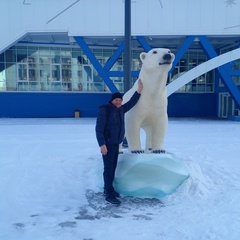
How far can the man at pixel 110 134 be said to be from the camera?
405 cm

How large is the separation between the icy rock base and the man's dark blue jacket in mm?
603

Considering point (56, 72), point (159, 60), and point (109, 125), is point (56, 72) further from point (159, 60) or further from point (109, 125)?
point (109, 125)

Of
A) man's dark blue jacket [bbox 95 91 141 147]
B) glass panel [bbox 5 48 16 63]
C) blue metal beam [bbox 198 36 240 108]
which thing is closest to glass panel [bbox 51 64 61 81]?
glass panel [bbox 5 48 16 63]

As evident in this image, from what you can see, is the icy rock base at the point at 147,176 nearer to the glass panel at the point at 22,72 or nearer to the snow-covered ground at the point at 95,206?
the snow-covered ground at the point at 95,206

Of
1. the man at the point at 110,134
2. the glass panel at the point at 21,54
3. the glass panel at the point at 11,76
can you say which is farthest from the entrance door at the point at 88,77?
the man at the point at 110,134

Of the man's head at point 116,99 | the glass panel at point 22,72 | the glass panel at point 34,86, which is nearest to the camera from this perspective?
the man's head at point 116,99

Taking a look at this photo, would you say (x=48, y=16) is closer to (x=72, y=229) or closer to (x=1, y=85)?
(x=1, y=85)

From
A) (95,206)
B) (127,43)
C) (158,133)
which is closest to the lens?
(95,206)

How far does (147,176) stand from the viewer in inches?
176

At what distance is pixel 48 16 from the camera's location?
631 inches

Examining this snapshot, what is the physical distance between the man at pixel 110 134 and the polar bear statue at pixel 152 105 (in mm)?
501

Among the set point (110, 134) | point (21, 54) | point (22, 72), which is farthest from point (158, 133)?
point (21, 54)

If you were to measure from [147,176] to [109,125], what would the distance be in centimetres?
111

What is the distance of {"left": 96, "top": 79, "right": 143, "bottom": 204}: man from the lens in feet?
13.3
